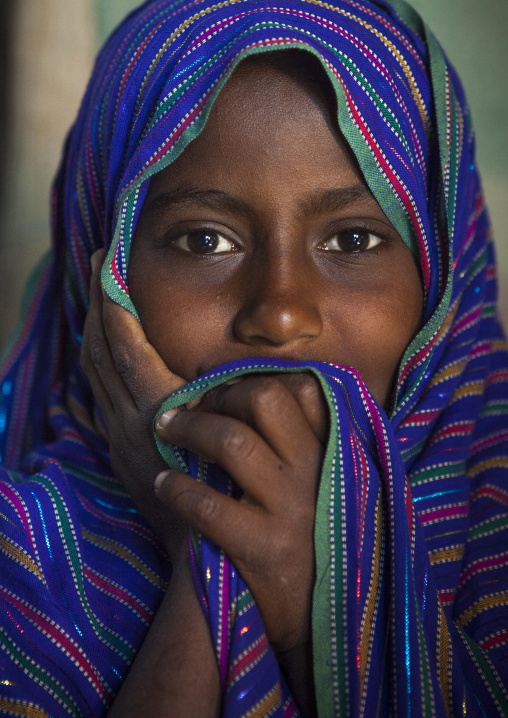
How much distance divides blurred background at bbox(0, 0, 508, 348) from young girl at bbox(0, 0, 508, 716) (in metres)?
0.91

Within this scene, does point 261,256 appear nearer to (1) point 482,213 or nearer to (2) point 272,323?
(2) point 272,323

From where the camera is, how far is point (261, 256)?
1153mm

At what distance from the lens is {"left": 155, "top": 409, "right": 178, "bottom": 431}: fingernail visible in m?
1.10

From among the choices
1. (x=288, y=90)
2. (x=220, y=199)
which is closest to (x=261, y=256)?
(x=220, y=199)

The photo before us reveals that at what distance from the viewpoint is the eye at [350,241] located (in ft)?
4.01

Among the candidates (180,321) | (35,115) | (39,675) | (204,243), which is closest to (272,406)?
(180,321)

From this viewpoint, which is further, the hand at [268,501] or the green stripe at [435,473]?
the green stripe at [435,473]

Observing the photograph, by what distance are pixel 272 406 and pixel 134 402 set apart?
0.31 meters

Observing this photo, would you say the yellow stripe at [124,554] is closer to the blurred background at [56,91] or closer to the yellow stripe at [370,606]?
the yellow stripe at [370,606]

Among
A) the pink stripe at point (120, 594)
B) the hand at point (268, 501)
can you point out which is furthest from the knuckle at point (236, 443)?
the pink stripe at point (120, 594)

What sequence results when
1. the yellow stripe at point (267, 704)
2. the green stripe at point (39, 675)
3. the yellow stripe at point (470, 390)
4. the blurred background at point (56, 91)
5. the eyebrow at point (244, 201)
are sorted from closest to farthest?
the yellow stripe at point (267, 704) → the green stripe at point (39, 675) → the eyebrow at point (244, 201) → the yellow stripe at point (470, 390) → the blurred background at point (56, 91)

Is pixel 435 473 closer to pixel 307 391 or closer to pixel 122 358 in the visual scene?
pixel 307 391

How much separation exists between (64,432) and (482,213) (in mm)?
972

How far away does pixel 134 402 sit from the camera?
3.94ft
